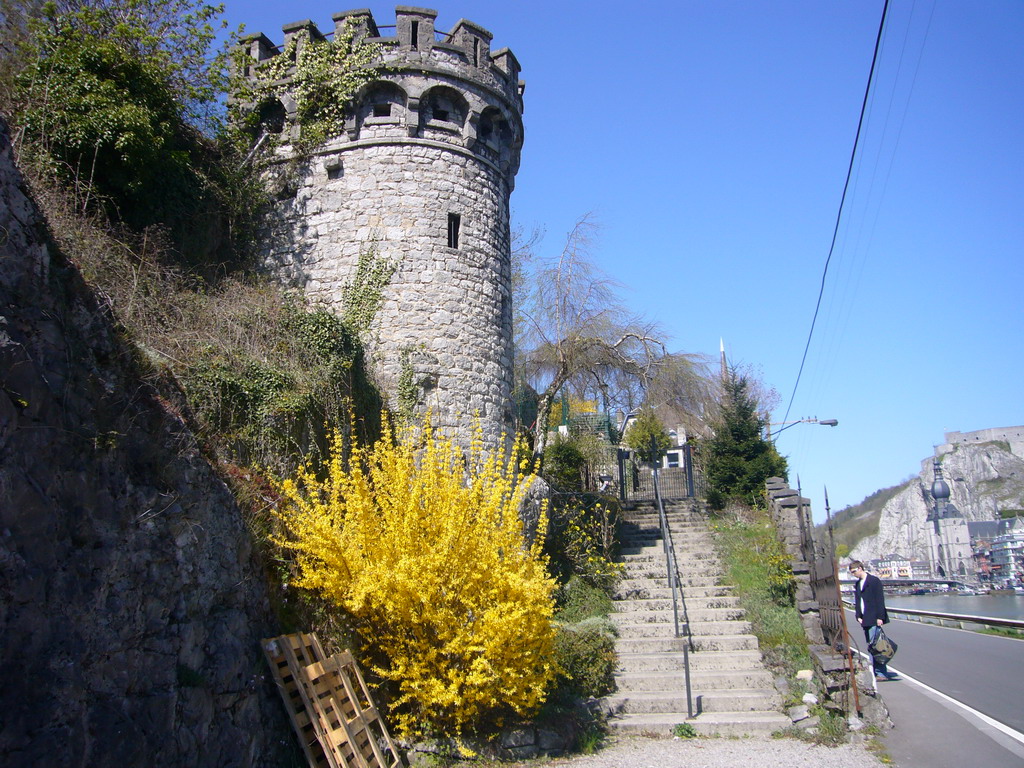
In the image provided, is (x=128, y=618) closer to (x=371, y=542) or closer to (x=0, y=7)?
(x=371, y=542)

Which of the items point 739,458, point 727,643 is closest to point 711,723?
point 727,643

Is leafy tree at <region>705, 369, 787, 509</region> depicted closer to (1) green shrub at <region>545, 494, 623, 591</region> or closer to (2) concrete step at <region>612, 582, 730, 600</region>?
(1) green shrub at <region>545, 494, 623, 591</region>

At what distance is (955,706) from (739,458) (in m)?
8.54

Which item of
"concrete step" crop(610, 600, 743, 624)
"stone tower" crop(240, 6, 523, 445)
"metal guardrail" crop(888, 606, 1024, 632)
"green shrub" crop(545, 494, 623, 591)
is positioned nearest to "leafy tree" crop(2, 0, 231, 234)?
"stone tower" crop(240, 6, 523, 445)

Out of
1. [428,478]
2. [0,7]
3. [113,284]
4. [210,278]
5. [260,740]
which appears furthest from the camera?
[210,278]

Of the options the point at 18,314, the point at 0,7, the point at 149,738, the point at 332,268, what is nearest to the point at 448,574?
the point at 149,738

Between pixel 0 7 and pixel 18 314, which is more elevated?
pixel 0 7

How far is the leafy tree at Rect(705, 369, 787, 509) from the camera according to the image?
16.7 meters

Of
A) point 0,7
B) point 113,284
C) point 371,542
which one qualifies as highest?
point 0,7

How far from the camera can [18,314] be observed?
468 cm

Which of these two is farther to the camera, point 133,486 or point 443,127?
point 443,127

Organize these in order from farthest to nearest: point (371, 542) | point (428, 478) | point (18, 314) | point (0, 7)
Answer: point (0, 7), point (428, 478), point (371, 542), point (18, 314)

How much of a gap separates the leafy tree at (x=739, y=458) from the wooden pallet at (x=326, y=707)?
11.2m

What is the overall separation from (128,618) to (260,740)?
1.65m
